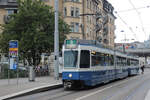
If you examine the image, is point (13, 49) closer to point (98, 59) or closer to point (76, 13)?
point (98, 59)

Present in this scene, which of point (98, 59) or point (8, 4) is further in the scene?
point (8, 4)

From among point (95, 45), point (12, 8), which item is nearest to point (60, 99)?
point (95, 45)

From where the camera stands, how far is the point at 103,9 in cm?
6028

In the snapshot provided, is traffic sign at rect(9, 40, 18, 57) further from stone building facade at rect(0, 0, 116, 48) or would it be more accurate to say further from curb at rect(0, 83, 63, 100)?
stone building facade at rect(0, 0, 116, 48)

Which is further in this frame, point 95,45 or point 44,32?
point 44,32

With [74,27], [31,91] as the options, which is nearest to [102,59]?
[31,91]

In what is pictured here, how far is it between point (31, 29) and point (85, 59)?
41.2 ft

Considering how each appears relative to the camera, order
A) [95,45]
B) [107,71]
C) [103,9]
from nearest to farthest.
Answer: [95,45] → [107,71] → [103,9]

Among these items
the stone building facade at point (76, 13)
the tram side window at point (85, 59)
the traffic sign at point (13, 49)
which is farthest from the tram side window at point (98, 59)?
the stone building facade at point (76, 13)

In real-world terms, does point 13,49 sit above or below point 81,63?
above

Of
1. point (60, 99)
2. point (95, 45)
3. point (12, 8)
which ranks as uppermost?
point (12, 8)

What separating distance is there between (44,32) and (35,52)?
275 cm

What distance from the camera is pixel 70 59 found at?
646 inches

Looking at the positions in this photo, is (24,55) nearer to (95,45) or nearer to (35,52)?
(35,52)
